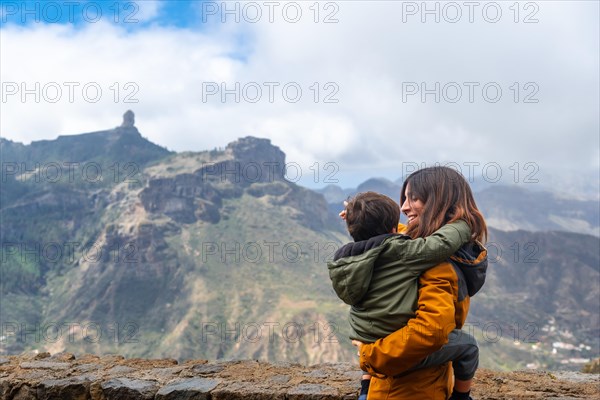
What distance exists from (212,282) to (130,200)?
50.3m

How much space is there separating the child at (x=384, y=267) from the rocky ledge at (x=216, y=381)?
1699 mm

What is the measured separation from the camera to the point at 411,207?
Answer: 10.8ft

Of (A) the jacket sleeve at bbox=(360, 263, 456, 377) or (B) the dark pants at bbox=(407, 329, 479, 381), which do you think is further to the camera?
(B) the dark pants at bbox=(407, 329, 479, 381)

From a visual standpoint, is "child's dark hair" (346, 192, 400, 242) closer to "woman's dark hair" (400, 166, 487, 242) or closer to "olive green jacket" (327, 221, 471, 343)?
"olive green jacket" (327, 221, 471, 343)

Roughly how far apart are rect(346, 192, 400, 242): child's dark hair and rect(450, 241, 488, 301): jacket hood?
1.42 ft

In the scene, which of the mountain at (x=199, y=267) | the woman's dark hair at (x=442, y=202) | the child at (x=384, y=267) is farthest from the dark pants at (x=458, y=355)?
the mountain at (x=199, y=267)

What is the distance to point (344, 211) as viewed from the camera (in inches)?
126

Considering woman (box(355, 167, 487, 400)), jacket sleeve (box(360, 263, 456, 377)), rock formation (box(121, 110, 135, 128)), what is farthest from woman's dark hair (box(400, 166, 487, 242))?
Result: rock formation (box(121, 110, 135, 128))

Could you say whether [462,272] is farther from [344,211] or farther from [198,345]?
[198,345]

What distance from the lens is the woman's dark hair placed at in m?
3.14

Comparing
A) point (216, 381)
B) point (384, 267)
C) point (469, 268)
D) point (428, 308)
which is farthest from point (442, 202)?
point (216, 381)

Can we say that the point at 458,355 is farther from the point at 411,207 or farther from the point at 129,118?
the point at 129,118

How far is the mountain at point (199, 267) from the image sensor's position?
10231cm

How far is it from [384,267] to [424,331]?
1.37 ft
